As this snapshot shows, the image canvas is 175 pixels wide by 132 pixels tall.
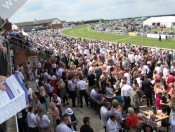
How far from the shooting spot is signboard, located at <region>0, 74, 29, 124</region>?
6.91ft

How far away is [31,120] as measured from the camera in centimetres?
710

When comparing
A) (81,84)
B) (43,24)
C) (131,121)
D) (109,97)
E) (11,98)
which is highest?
(43,24)

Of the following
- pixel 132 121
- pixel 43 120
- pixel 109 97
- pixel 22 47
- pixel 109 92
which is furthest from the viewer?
pixel 22 47

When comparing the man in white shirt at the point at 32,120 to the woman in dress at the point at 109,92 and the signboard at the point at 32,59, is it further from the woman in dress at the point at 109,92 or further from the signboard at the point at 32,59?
the signboard at the point at 32,59

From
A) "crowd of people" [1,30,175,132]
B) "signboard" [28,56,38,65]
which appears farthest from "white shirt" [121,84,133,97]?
"signboard" [28,56,38,65]

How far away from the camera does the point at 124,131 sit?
7.00 metres

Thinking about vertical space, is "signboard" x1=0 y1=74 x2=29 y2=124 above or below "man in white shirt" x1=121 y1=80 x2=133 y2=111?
above

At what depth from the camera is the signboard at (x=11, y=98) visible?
82.9 inches

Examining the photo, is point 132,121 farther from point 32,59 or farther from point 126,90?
point 32,59

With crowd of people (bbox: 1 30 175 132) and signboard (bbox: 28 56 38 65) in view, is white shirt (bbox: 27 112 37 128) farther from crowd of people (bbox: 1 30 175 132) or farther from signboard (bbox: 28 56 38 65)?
signboard (bbox: 28 56 38 65)

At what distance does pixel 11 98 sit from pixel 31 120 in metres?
5.26

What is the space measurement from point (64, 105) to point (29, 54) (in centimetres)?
989

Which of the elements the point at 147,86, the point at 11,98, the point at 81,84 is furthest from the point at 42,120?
the point at 147,86

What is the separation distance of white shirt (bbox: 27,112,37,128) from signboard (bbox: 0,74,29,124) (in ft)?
16.5
